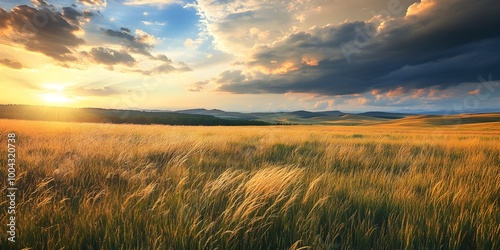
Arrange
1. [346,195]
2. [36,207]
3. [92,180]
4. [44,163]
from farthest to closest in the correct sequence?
[44,163] → [92,180] → [346,195] → [36,207]

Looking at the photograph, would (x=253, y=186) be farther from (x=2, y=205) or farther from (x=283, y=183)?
(x=2, y=205)

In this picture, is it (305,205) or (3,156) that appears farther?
(3,156)

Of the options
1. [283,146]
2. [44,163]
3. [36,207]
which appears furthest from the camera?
[283,146]

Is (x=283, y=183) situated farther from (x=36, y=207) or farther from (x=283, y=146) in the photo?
(x=283, y=146)

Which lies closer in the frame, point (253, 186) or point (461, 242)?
point (461, 242)

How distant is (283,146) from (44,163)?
609 cm

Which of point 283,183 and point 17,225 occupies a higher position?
point 283,183

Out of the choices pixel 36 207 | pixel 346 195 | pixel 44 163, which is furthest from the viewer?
pixel 44 163

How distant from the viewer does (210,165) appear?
4.78m

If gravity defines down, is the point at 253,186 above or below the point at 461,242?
above

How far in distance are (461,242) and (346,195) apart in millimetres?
1089

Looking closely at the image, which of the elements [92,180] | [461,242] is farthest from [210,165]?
[461,242]

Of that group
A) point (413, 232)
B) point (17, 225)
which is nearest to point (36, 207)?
point (17, 225)

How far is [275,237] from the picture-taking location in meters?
2.11
